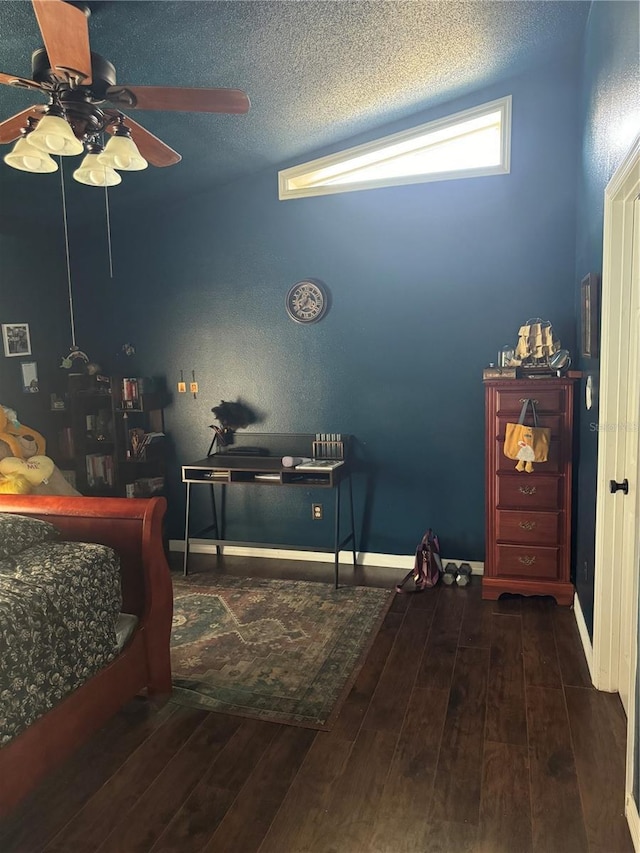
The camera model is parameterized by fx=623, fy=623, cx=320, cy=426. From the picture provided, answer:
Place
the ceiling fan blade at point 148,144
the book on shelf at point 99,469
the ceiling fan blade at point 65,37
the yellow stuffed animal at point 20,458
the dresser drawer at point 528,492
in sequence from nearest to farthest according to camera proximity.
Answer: the ceiling fan blade at point 65,37, the ceiling fan blade at point 148,144, the dresser drawer at point 528,492, the yellow stuffed animal at point 20,458, the book on shelf at point 99,469

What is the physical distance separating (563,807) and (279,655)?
1492mm

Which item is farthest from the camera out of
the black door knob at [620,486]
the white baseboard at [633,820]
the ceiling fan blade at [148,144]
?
the black door knob at [620,486]

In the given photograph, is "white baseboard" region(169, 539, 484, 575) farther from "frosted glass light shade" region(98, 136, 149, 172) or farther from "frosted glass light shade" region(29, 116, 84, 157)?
"frosted glass light shade" region(29, 116, 84, 157)

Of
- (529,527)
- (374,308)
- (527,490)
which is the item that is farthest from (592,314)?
(374,308)

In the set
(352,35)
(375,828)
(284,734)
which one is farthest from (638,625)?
(352,35)

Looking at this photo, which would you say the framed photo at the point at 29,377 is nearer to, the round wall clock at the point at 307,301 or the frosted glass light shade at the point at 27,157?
the round wall clock at the point at 307,301

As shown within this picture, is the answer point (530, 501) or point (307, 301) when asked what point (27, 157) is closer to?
point (307, 301)

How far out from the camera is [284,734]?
248cm

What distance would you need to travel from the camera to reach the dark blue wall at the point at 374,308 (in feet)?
13.1

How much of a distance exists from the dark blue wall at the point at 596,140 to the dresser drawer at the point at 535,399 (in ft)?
0.44

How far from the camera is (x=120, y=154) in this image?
2.15 metres

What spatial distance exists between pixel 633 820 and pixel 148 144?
289 centimetres

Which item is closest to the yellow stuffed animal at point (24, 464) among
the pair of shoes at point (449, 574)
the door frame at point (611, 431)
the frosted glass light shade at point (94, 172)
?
the frosted glass light shade at point (94, 172)

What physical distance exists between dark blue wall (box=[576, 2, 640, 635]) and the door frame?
0.19m
